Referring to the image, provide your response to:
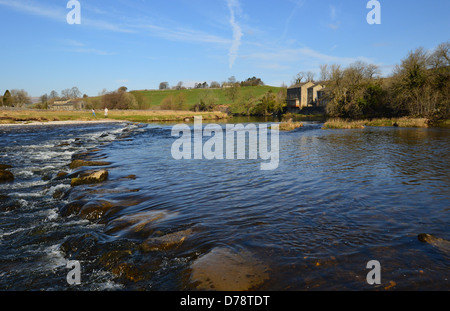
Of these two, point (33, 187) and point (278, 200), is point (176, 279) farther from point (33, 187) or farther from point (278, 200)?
point (33, 187)

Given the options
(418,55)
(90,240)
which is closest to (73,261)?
(90,240)

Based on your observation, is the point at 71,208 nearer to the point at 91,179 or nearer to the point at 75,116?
the point at 91,179

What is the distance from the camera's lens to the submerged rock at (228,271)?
16.0 ft

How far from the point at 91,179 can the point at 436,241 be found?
513 inches

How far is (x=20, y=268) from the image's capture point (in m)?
5.77

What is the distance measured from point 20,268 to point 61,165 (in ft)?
44.6

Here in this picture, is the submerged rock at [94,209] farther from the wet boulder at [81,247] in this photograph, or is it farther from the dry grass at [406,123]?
the dry grass at [406,123]

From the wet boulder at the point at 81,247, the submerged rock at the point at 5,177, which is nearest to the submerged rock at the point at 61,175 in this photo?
the submerged rock at the point at 5,177

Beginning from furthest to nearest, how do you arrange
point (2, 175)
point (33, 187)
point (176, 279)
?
1. point (2, 175)
2. point (33, 187)
3. point (176, 279)

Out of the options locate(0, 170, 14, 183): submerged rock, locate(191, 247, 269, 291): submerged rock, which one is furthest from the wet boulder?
locate(0, 170, 14, 183): submerged rock

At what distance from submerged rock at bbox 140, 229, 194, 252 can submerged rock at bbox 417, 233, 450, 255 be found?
562 centimetres

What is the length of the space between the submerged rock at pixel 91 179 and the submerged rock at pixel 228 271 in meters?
9.11

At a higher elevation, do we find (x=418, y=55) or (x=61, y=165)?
(x=418, y=55)

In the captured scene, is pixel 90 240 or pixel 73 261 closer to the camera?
pixel 73 261
